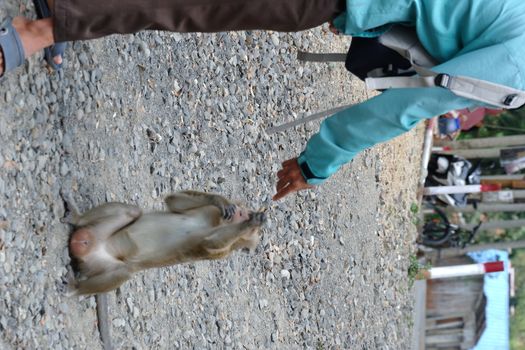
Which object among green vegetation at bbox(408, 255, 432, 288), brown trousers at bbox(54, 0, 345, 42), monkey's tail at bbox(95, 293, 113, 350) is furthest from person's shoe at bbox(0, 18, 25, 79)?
green vegetation at bbox(408, 255, 432, 288)

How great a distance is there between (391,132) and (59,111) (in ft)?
6.22

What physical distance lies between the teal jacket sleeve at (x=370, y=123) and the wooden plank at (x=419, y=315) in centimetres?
761

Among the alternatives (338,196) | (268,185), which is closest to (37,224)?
(268,185)

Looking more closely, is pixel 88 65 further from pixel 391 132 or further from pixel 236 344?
pixel 236 344

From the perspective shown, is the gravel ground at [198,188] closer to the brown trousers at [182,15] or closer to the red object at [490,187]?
the brown trousers at [182,15]

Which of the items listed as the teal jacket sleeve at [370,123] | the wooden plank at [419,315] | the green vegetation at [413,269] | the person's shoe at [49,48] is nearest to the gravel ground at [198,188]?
the person's shoe at [49,48]

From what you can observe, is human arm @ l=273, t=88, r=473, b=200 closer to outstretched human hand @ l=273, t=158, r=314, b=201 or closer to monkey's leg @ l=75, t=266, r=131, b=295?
outstretched human hand @ l=273, t=158, r=314, b=201

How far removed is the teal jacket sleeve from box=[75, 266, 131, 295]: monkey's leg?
1.12 meters

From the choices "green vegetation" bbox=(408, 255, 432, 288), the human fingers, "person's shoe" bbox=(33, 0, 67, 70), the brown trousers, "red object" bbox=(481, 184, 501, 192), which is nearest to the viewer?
the brown trousers

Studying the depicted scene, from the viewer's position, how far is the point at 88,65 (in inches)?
180

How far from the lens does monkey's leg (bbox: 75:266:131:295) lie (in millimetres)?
3906

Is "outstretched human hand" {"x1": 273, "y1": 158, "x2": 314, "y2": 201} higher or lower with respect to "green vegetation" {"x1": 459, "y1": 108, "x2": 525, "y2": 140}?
lower

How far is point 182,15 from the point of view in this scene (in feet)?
9.87

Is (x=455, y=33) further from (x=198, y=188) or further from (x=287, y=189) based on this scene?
(x=198, y=188)
